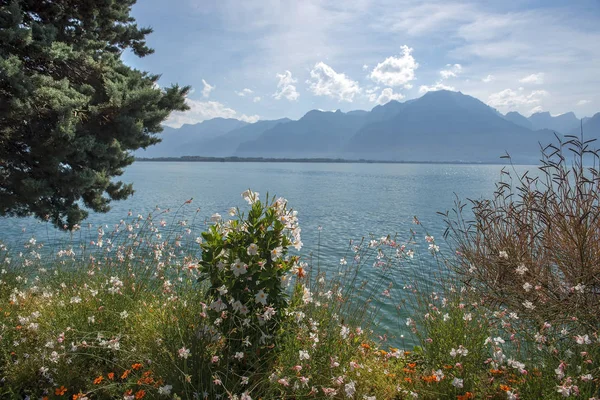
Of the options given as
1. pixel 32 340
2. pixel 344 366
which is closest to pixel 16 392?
pixel 32 340

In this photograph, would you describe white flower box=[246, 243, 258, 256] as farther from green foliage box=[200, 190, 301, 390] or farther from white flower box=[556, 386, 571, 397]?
white flower box=[556, 386, 571, 397]

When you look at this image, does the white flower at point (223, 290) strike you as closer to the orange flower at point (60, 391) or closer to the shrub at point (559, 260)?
the orange flower at point (60, 391)

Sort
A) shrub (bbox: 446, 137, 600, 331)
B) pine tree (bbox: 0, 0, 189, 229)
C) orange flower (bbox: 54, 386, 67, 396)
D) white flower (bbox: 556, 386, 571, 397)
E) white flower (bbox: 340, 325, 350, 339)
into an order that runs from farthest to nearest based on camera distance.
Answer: pine tree (bbox: 0, 0, 189, 229), shrub (bbox: 446, 137, 600, 331), white flower (bbox: 340, 325, 350, 339), orange flower (bbox: 54, 386, 67, 396), white flower (bbox: 556, 386, 571, 397)

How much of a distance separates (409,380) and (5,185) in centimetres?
849

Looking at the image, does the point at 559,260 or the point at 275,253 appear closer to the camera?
the point at 275,253

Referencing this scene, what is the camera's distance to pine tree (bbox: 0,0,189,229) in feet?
20.1

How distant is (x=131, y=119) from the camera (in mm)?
7449

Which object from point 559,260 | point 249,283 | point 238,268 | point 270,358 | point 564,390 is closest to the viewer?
point 564,390

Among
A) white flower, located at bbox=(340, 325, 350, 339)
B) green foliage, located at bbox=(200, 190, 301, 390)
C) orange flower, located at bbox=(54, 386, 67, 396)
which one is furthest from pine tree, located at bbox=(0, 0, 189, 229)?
white flower, located at bbox=(340, 325, 350, 339)

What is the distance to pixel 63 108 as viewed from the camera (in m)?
6.23

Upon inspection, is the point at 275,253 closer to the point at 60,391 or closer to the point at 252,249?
the point at 252,249

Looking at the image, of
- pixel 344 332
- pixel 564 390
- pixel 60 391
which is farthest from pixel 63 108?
pixel 564 390

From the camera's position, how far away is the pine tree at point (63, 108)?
6141 millimetres

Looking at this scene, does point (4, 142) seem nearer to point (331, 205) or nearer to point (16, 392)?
point (16, 392)
